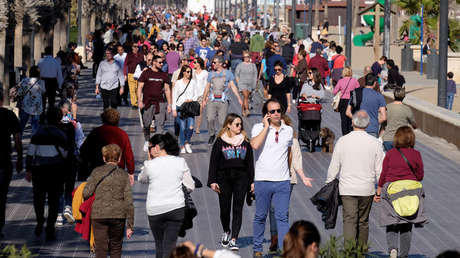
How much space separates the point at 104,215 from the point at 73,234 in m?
3.05

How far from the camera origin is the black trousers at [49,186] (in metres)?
12.0

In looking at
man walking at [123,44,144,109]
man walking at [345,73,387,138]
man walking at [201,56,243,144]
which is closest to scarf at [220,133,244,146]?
man walking at [345,73,387,138]

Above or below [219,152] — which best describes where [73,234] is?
below

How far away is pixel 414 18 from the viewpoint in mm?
67062

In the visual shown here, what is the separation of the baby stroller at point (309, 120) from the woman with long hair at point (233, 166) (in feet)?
28.8

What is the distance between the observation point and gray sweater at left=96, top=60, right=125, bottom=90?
74.3 feet

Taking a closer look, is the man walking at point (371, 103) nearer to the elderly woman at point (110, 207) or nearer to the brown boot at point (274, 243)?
the brown boot at point (274, 243)

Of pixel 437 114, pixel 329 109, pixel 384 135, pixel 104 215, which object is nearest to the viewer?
pixel 104 215

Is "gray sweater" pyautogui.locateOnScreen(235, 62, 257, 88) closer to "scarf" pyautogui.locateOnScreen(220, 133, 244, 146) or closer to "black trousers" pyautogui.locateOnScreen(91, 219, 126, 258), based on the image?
"scarf" pyautogui.locateOnScreen(220, 133, 244, 146)

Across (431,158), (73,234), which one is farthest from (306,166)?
(73,234)

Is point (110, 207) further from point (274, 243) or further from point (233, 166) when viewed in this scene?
point (274, 243)

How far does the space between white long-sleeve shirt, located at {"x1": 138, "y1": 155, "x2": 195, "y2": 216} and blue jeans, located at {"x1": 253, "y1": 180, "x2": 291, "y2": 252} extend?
1.56 m

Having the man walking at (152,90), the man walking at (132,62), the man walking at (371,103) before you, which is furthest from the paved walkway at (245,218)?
the man walking at (132,62)

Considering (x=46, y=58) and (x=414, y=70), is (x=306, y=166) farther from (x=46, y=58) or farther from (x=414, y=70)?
(x=414, y=70)
